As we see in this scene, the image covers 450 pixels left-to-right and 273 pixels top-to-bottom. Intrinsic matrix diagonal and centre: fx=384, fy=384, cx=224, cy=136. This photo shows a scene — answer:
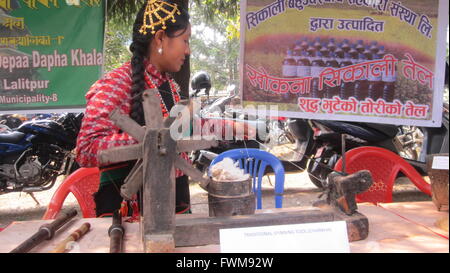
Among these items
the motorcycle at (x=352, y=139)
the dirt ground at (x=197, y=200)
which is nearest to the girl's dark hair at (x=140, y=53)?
the dirt ground at (x=197, y=200)

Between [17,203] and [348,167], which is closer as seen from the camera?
[348,167]

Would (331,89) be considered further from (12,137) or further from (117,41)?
(12,137)

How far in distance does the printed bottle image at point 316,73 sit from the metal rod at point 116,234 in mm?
1540

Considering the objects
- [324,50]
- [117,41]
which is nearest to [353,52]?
[324,50]

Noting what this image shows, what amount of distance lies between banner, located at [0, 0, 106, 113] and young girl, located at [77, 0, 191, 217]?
1320 mm

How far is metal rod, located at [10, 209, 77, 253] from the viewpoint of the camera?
131 cm

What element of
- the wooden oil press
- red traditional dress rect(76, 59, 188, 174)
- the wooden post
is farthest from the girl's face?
the wooden post

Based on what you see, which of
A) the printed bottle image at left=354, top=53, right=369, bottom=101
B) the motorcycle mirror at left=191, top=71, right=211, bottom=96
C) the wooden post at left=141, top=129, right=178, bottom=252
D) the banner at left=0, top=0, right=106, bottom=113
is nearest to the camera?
the wooden post at left=141, top=129, right=178, bottom=252

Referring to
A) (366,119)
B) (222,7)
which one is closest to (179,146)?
(366,119)

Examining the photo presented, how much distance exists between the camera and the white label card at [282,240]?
1.08m

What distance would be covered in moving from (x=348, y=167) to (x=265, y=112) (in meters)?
0.67

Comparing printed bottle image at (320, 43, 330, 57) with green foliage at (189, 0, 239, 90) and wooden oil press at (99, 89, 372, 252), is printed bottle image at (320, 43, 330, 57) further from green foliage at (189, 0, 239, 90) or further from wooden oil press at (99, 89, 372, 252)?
wooden oil press at (99, 89, 372, 252)

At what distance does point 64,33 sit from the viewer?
2740mm
